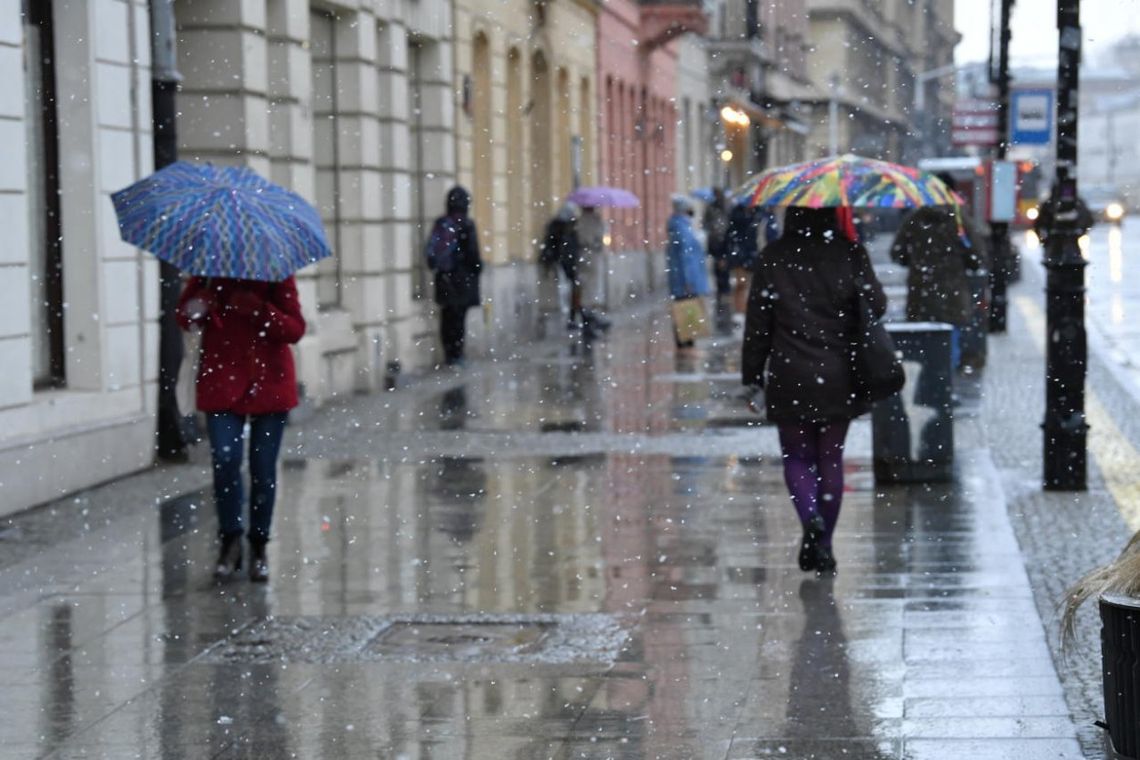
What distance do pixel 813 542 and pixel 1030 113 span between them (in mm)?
15686

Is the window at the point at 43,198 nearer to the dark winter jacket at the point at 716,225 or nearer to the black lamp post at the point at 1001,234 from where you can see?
the black lamp post at the point at 1001,234

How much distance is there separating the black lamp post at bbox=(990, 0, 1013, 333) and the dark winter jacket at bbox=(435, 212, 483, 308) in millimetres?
7224

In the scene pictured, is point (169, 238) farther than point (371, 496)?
No

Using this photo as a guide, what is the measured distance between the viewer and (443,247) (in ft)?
73.6

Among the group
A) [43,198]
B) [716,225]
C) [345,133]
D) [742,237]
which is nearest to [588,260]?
[742,237]

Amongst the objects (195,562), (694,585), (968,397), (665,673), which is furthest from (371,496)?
(968,397)

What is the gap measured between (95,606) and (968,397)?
10557 millimetres

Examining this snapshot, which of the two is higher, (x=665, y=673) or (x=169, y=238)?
(x=169, y=238)

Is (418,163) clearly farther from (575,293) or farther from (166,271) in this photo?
(166,271)

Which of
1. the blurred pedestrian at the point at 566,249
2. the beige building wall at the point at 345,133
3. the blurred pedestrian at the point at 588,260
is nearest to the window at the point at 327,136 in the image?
the beige building wall at the point at 345,133

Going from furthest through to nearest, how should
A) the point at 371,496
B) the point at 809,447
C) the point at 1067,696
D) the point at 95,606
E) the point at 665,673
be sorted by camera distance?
the point at 371,496 < the point at 809,447 < the point at 95,606 < the point at 665,673 < the point at 1067,696

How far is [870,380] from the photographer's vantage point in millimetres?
9844

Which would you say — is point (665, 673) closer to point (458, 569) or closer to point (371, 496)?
point (458, 569)

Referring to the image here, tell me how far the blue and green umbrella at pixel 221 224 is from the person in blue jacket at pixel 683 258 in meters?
15.2
